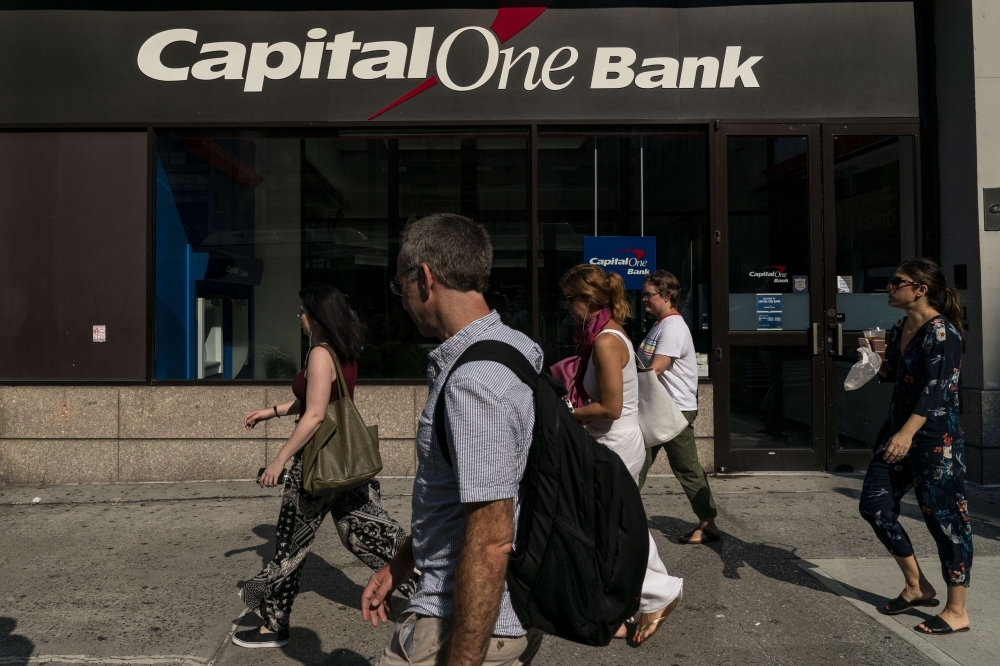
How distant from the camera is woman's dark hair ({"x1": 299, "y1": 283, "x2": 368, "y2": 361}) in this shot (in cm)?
413

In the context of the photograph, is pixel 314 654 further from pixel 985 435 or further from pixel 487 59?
pixel 985 435

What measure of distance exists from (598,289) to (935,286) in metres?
1.68

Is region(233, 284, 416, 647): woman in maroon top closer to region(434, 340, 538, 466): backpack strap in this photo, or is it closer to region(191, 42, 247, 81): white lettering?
region(434, 340, 538, 466): backpack strap

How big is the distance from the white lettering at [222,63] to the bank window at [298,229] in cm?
51

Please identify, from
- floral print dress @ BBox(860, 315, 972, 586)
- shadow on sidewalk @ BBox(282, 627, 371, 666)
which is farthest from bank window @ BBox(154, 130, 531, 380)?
floral print dress @ BBox(860, 315, 972, 586)

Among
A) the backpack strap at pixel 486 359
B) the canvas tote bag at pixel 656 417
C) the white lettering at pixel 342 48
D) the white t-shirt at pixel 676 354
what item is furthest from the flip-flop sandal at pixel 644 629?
the white lettering at pixel 342 48

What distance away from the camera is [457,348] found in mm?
1997

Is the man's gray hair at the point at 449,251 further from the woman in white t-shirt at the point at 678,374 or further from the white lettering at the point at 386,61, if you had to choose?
the white lettering at the point at 386,61

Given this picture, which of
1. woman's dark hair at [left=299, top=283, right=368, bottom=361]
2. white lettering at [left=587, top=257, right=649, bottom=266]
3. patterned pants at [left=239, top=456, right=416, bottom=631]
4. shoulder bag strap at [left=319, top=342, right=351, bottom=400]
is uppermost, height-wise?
white lettering at [left=587, top=257, right=649, bottom=266]

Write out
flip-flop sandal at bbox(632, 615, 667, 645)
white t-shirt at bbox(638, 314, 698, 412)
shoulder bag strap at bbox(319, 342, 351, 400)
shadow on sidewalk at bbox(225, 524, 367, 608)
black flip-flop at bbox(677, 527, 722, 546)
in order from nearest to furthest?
1. flip-flop sandal at bbox(632, 615, 667, 645)
2. shoulder bag strap at bbox(319, 342, 351, 400)
3. shadow on sidewalk at bbox(225, 524, 367, 608)
4. white t-shirt at bbox(638, 314, 698, 412)
5. black flip-flop at bbox(677, 527, 722, 546)

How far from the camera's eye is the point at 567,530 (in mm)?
1885

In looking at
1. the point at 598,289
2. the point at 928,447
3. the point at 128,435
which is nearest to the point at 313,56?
the point at 128,435

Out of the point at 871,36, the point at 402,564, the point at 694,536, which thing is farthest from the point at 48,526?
the point at 871,36

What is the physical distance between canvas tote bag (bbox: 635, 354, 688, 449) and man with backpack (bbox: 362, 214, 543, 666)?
95.0 inches
